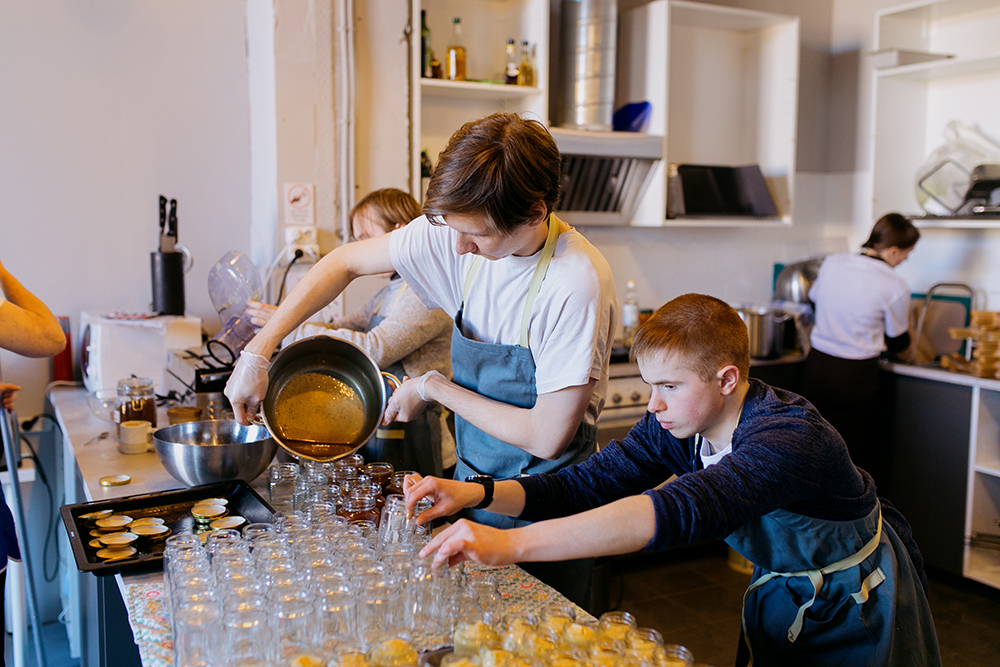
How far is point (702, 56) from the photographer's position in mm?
4488

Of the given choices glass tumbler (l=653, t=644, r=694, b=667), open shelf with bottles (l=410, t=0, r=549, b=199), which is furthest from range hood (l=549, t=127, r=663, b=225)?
glass tumbler (l=653, t=644, r=694, b=667)

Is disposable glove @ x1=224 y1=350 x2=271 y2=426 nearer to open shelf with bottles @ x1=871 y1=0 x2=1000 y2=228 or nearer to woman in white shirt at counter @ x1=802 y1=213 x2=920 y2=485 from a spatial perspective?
woman in white shirt at counter @ x1=802 y1=213 x2=920 y2=485

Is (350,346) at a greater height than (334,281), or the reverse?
(334,281)

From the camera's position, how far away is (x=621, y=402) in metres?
3.82

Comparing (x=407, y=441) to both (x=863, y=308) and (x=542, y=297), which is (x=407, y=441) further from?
(x=863, y=308)

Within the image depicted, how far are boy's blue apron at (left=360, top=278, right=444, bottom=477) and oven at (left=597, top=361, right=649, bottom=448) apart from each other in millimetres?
1228

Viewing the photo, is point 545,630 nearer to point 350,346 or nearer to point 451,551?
point 451,551

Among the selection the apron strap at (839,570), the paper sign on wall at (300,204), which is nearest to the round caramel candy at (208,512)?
the apron strap at (839,570)

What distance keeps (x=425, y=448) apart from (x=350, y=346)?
0.75 meters

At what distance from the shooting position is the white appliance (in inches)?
122

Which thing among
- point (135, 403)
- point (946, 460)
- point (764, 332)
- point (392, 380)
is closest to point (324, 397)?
point (392, 380)

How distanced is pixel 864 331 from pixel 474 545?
328 centimetres

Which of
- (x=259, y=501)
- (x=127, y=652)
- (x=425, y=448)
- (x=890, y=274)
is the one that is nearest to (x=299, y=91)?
(x=425, y=448)

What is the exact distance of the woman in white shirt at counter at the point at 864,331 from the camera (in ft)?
13.0
